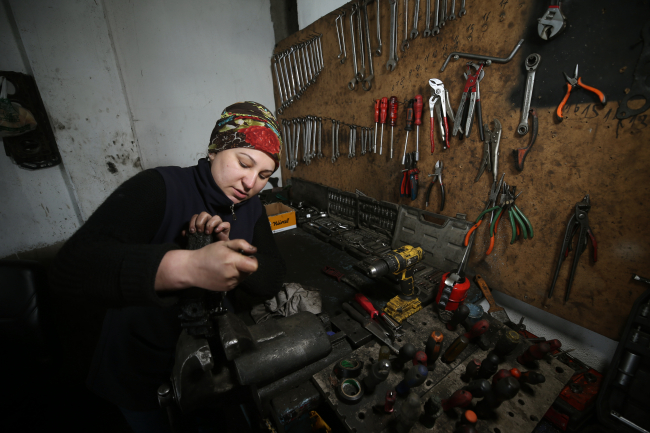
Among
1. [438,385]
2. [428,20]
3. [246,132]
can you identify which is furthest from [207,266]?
[428,20]

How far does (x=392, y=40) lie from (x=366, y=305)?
74.7 inches

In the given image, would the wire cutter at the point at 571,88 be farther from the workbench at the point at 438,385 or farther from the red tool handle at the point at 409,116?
the workbench at the point at 438,385

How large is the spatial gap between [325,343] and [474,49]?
183cm

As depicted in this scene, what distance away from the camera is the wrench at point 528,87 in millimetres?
1263

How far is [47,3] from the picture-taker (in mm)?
1994

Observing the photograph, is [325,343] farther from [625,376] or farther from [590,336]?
[590,336]

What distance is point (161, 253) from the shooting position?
62 centimetres

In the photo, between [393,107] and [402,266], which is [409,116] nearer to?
[393,107]

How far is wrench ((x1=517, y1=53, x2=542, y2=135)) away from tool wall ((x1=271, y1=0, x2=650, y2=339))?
0.03m

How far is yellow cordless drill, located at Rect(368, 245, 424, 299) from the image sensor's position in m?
1.33

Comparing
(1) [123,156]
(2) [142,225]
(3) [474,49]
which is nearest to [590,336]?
(3) [474,49]

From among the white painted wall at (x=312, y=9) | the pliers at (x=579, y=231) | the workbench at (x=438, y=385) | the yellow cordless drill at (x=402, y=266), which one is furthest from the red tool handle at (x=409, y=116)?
the white painted wall at (x=312, y=9)

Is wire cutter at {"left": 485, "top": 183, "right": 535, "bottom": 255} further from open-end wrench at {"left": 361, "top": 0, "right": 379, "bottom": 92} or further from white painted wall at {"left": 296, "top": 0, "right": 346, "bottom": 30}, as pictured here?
white painted wall at {"left": 296, "top": 0, "right": 346, "bottom": 30}

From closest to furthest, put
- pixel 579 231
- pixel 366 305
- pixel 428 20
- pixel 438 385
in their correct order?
1. pixel 438 385
2. pixel 579 231
3. pixel 366 305
4. pixel 428 20
